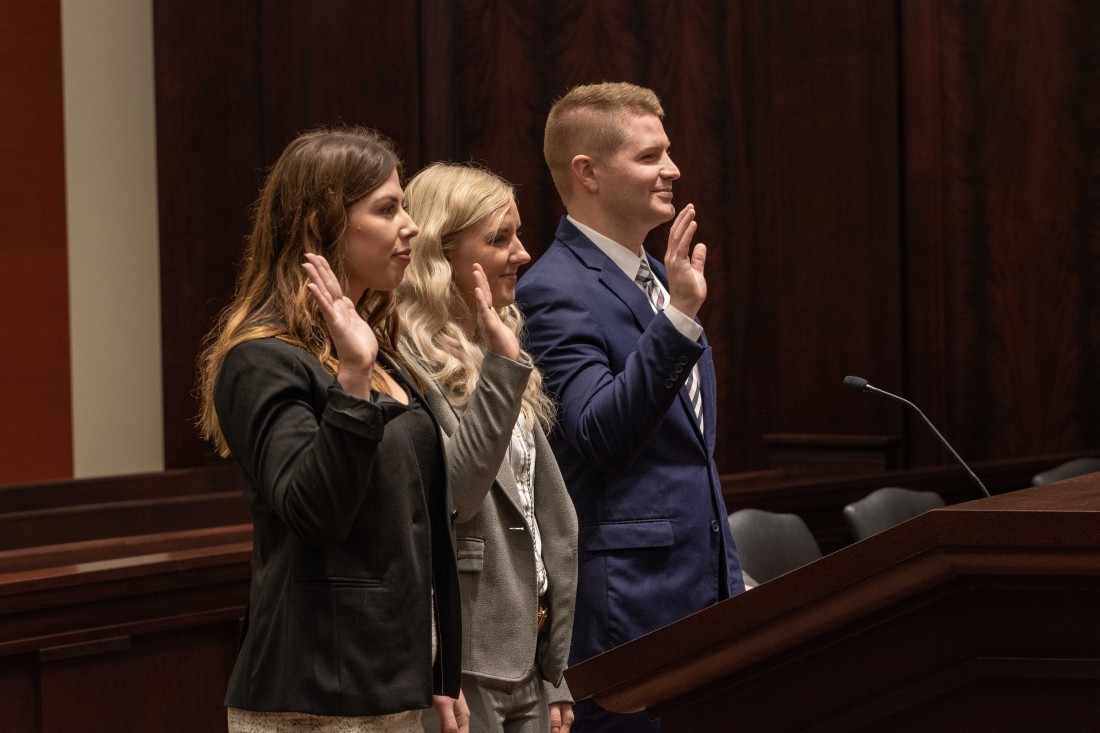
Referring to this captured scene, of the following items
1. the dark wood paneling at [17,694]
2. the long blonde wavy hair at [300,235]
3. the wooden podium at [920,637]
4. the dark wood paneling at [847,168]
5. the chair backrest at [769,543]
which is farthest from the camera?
the dark wood paneling at [847,168]

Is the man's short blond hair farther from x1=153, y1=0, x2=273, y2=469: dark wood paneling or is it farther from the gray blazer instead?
x1=153, y1=0, x2=273, y2=469: dark wood paneling

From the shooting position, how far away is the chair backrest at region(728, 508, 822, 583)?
9.73 feet

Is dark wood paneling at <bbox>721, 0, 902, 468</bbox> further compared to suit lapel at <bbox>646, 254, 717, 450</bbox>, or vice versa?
dark wood paneling at <bbox>721, 0, 902, 468</bbox>

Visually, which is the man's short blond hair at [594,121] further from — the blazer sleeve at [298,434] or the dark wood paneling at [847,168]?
the dark wood paneling at [847,168]

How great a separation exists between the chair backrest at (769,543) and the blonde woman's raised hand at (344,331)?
5.42 ft

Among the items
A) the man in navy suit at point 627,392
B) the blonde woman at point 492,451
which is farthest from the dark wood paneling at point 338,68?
the blonde woman at point 492,451

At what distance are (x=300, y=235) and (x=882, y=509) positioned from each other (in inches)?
87.2

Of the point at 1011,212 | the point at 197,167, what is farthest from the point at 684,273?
the point at 197,167

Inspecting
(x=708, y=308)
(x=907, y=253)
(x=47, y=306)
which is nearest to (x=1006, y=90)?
(x=907, y=253)

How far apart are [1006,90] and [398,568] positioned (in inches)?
155

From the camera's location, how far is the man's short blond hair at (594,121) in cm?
227

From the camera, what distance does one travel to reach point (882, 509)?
342 centimetres

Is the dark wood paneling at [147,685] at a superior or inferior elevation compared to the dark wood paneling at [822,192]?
inferior

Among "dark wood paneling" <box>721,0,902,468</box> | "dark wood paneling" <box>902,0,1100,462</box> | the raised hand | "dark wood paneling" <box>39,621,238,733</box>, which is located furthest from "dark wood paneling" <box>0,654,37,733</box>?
"dark wood paneling" <box>902,0,1100,462</box>
